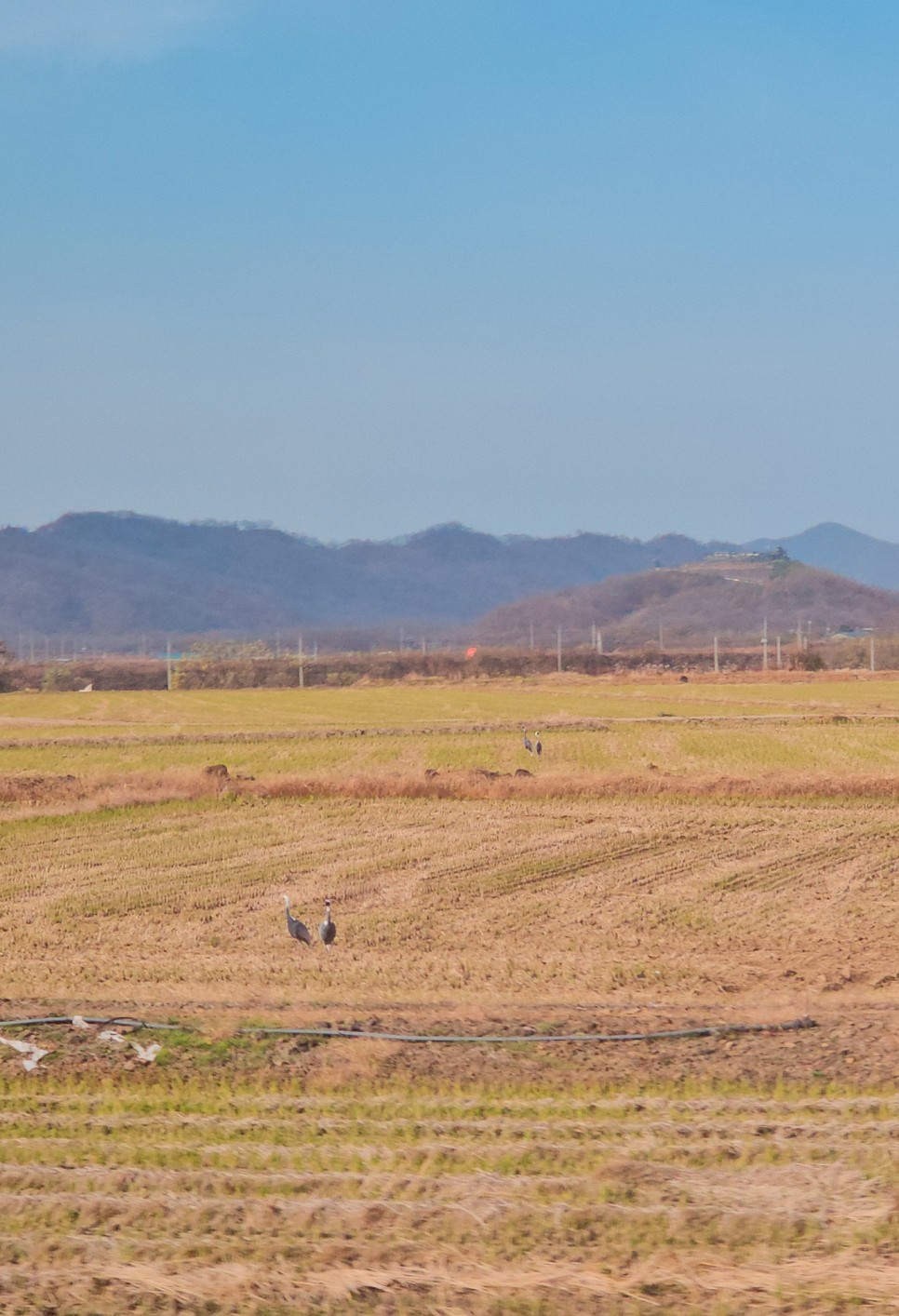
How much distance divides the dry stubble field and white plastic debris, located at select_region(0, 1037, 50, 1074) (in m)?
0.08

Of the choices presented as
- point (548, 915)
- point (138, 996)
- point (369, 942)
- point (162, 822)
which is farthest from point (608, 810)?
point (138, 996)

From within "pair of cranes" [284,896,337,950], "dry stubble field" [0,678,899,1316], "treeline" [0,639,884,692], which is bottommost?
"dry stubble field" [0,678,899,1316]

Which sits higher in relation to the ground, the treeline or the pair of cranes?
the treeline

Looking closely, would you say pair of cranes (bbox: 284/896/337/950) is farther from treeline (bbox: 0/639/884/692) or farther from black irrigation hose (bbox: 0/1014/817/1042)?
treeline (bbox: 0/639/884/692)

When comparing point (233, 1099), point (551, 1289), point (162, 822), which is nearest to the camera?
point (551, 1289)

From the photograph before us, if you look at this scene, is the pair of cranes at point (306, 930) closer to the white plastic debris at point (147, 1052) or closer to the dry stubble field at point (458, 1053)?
the dry stubble field at point (458, 1053)

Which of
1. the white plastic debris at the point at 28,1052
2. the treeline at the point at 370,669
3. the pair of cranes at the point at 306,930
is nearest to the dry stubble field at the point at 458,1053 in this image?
the white plastic debris at the point at 28,1052

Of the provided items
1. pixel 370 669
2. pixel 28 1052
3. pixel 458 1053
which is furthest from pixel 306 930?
pixel 370 669

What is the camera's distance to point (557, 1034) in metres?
10.7

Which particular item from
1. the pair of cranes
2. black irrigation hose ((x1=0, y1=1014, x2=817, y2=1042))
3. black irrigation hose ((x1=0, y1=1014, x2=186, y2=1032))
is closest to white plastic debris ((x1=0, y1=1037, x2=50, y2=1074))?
black irrigation hose ((x1=0, y1=1014, x2=186, y2=1032))

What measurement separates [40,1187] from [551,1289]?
2.82m

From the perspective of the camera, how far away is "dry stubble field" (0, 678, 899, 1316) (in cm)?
671

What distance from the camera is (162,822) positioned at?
23.2 metres

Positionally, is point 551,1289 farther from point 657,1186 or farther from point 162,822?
point 162,822
